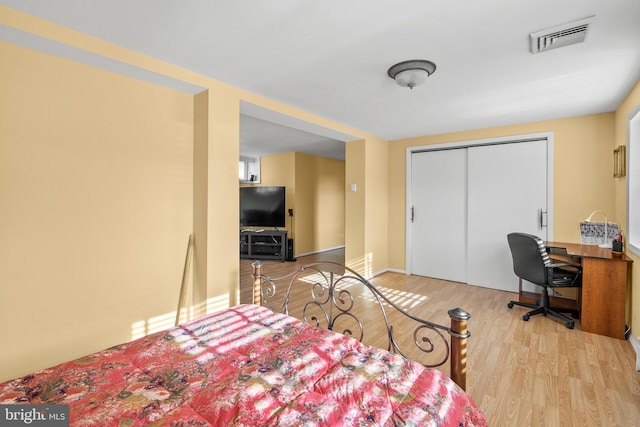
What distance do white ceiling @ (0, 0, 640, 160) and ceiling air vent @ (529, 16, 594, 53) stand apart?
56mm

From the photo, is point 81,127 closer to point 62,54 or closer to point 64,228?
point 62,54

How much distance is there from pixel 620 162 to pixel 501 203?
4.59 ft

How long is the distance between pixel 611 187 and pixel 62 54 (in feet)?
18.1

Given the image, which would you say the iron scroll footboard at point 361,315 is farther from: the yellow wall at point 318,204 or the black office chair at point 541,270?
the yellow wall at point 318,204

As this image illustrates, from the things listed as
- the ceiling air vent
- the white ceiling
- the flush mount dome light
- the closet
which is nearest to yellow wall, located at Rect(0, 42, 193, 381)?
the white ceiling

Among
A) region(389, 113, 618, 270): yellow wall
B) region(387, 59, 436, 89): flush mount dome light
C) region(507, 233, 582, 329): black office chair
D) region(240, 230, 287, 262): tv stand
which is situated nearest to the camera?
region(387, 59, 436, 89): flush mount dome light

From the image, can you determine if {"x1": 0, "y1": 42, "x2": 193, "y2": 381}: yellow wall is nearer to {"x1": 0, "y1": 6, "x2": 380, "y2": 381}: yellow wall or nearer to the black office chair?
{"x1": 0, "y1": 6, "x2": 380, "y2": 381}: yellow wall

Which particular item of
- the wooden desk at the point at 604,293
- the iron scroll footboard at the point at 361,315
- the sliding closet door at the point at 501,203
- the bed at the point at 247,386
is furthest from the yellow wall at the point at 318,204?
the bed at the point at 247,386

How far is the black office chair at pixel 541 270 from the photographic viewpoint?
310cm

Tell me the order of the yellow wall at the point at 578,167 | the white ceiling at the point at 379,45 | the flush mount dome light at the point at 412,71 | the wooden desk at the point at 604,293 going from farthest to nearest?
the yellow wall at the point at 578,167 < the wooden desk at the point at 604,293 < the flush mount dome light at the point at 412,71 < the white ceiling at the point at 379,45

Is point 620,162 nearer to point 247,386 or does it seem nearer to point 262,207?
point 247,386

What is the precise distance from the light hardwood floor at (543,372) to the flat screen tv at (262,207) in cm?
410

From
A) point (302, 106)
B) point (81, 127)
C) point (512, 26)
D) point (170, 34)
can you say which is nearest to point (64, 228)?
point (81, 127)

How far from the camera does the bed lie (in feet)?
3.51
